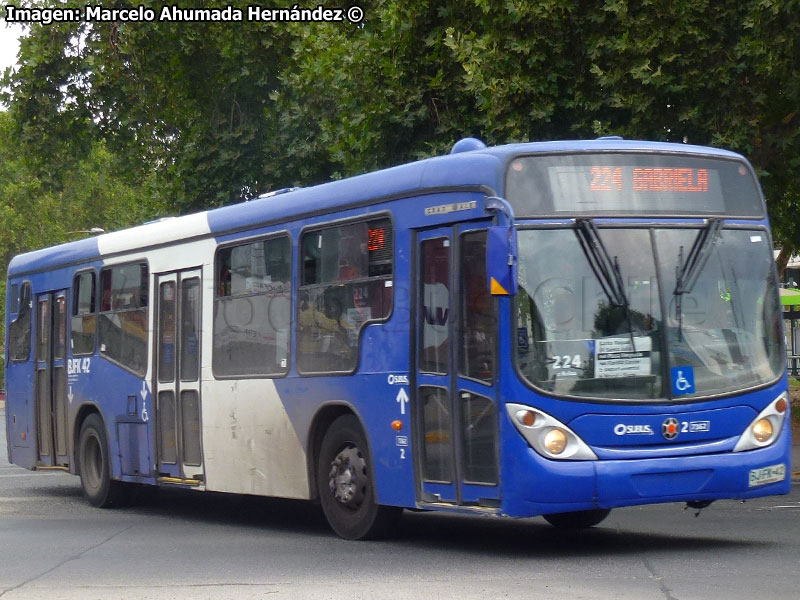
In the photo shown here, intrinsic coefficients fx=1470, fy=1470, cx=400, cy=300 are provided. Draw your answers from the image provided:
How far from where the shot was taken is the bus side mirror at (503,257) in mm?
9445

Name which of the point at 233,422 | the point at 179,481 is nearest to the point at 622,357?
the point at 233,422

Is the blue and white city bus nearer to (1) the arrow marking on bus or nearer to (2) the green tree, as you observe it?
(1) the arrow marking on bus

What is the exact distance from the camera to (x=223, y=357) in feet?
43.8

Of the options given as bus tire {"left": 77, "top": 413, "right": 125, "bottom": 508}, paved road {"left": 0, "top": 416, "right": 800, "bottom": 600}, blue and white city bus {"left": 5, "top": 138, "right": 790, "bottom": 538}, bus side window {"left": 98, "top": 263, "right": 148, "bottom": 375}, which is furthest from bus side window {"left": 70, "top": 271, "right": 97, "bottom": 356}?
blue and white city bus {"left": 5, "top": 138, "right": 790, "bottom": 538}

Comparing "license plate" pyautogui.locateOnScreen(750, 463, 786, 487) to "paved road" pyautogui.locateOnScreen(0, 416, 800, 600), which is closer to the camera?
"paved road" pyautogui.locateOnScreen(0, 416, 800, 600)

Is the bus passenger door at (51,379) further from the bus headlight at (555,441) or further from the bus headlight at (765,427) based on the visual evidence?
the bus headlight at (765,427)

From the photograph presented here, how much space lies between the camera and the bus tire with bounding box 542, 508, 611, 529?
11.9 m

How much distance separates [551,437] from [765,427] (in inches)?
64.7

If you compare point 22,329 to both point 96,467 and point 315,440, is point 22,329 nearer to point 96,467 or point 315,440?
point 96,467

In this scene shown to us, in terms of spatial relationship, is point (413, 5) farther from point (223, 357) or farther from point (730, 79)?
point (223, 357)

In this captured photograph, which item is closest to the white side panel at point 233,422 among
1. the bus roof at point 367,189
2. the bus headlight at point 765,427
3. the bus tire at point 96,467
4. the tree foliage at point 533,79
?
the bus roof at point 367,189

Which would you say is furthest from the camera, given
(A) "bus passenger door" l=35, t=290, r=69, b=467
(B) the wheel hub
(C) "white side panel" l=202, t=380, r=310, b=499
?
(A) "bus passenger door" l=35, t=290, r=69, b=467

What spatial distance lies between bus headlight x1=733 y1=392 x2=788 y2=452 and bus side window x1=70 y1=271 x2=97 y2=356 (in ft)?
27.2

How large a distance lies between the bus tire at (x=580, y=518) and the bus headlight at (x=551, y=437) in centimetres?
234
